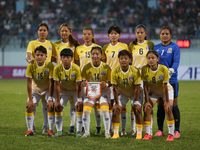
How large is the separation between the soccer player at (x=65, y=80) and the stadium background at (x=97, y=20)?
51.7ft

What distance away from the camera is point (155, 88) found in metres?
5.34

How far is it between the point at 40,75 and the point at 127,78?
1.69 m

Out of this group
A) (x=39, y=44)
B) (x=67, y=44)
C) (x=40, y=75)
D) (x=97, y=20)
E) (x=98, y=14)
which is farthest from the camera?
(x=98, y=14)

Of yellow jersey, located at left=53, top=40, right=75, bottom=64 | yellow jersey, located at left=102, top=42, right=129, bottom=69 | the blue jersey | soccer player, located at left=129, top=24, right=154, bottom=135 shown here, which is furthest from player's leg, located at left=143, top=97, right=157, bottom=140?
yellow jersey, located at left=53, top=40, right=75, bottom=64

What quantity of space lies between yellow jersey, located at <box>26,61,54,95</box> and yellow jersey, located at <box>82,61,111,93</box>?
669 millimetres

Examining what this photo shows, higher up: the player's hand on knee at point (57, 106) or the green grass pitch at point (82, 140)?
the player's hand on knee at point (57, 106)

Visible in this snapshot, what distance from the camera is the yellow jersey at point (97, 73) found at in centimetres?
552

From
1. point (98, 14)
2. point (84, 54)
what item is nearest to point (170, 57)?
point (84, 54)

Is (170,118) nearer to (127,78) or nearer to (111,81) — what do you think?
(127,78)

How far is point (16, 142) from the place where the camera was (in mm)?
5039

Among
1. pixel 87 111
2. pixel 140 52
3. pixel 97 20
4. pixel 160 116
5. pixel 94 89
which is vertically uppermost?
pixel 97 20

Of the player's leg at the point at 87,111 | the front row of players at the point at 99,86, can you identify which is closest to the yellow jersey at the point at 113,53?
the front row of players at the point at 99,86

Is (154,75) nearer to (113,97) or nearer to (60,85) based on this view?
(113,97)

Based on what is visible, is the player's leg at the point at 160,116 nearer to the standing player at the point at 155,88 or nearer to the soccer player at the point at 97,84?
the standing player at the point at 155,88
